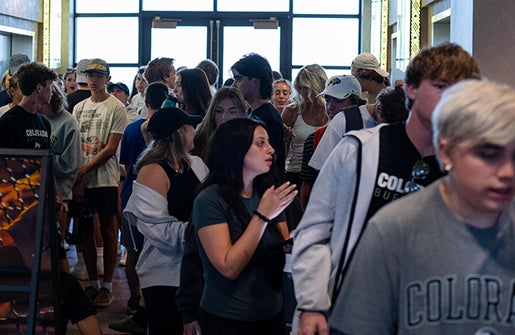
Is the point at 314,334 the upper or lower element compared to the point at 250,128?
lower

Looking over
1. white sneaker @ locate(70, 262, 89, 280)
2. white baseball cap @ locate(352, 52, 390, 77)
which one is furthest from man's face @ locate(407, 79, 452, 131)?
white sneaker @ locate(70, 262, 89, 280)

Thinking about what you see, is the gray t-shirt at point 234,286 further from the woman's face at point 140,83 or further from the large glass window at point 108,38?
the large glass window at point 108,38

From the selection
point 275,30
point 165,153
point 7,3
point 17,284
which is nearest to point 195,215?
point 165,153

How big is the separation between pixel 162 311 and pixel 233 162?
1.02 metres

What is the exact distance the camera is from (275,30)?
15656 millimetres

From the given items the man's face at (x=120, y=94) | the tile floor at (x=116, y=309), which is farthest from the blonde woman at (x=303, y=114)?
the man's face at (x=120, y=94)

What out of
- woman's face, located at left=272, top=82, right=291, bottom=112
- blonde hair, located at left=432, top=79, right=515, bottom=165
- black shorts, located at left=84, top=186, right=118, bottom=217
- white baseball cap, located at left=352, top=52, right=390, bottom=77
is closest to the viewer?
blonde hair, located at left=432, top=79, right=515, bottom=165

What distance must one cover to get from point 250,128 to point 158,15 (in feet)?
41.3

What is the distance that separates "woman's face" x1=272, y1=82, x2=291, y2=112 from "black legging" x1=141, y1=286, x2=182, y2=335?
4.11m

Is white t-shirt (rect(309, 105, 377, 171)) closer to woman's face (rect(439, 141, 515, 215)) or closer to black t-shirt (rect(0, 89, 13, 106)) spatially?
woman's face (rect(439, 141, 515, 215))

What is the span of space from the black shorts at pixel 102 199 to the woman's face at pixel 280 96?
193cm

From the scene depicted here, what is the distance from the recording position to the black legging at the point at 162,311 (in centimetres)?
397

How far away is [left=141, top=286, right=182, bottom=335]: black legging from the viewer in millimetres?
3975

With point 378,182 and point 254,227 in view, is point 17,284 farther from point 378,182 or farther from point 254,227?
point 378,182
